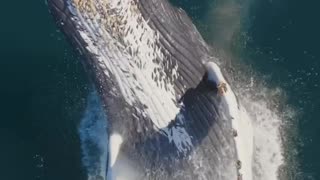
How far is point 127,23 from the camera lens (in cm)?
2069

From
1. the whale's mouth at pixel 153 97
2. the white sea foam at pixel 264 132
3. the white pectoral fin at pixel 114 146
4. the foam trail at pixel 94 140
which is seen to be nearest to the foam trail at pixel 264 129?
the white sea foam at pixel 264 132

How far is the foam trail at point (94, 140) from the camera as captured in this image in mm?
23547

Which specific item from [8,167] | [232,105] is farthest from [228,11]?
[8,167]

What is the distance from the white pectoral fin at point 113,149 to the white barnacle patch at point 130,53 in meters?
1.12

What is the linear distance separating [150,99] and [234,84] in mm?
3905

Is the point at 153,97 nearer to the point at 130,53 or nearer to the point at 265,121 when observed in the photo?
the point at 130,53

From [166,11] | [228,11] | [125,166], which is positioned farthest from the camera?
[228,11]

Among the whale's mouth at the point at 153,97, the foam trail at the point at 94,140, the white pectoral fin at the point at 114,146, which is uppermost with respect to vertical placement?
the whale's mouth at the point at 153,97

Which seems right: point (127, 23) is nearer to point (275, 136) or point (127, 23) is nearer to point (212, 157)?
point (212, 157)

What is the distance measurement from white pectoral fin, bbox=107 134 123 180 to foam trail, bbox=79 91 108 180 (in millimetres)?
2999

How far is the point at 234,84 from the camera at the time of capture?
78.1 ft

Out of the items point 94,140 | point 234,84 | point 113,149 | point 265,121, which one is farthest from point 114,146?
point 265,121

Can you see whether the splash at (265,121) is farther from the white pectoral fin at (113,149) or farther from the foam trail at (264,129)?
the white pectoral fin at (113,149)

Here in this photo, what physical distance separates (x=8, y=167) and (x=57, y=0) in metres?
6.35
